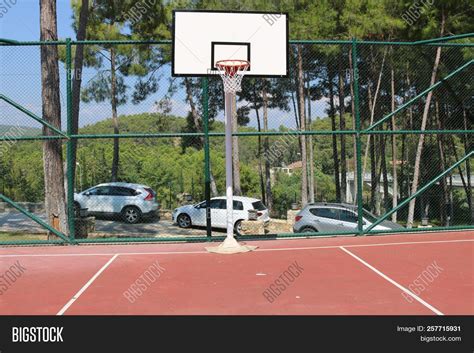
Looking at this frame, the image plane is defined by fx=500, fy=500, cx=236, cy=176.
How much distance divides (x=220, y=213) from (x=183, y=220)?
2.70m

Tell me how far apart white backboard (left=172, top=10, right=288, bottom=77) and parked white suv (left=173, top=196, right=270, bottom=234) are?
880 cm

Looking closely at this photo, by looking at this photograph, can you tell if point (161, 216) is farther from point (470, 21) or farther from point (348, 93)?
point (470, 21)

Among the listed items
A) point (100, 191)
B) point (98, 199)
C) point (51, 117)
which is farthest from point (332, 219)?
point (98, 199)

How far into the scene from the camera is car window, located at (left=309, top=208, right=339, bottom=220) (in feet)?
46.6

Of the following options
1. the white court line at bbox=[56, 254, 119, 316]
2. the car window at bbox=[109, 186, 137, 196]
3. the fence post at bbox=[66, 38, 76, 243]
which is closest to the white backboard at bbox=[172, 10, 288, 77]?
the fence post at bbox=[66, 38, 76, 243]

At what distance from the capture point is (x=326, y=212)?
1441 centimetres

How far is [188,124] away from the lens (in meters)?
28.2

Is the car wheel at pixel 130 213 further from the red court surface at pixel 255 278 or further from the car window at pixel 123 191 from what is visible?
the red court surface at pixel 255 278

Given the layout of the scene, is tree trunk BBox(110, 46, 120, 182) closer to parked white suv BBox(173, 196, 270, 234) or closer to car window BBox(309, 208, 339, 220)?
parked white suv BBox(173, 196, 270, 234)

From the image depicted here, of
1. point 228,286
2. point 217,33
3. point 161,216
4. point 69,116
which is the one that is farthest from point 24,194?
point 228,286

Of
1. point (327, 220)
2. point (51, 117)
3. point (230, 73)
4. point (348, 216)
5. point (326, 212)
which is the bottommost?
point (327, 220)

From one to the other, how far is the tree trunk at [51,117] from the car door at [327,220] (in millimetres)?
6906

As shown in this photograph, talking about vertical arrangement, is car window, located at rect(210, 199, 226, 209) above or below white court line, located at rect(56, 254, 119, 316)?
above

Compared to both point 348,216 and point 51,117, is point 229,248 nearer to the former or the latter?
point 51,117
